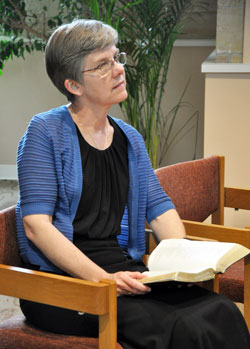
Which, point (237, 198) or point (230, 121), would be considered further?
point (230, 121)

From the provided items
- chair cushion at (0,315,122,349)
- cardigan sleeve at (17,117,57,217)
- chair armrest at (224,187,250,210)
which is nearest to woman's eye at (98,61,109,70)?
cardigan sleeve at (17,117,57,217)

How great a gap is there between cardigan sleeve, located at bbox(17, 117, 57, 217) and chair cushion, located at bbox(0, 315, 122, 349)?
349mm

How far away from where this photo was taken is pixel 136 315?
68.6 inches

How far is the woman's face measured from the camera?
206 cm

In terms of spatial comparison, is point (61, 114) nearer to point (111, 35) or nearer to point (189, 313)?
point (111, 35)

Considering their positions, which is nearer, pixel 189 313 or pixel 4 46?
pixel 189 313

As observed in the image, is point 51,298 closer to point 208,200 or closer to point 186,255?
point 186,255

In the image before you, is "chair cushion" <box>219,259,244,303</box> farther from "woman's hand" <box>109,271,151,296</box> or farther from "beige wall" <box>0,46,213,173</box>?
"beige wall" <box>0,46,213,173</box>

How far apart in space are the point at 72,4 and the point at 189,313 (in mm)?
4298

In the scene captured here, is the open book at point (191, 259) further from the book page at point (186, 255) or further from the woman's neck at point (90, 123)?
the woman's neck at point (90, 123)

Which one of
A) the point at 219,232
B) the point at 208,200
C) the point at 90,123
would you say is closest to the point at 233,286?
the point at 219,232

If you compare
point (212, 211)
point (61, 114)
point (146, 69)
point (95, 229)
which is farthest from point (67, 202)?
point (146, 69)

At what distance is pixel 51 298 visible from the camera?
5.37 feet

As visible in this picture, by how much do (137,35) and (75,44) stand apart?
2.73m
